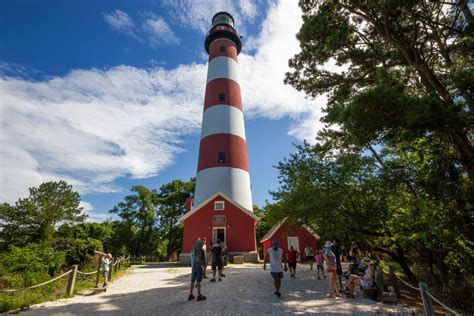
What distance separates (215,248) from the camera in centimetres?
938

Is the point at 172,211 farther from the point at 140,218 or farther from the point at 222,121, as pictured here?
the point at 222,121

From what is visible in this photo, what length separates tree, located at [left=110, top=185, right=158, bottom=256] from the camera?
110ft

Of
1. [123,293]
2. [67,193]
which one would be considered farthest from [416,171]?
[67,193]

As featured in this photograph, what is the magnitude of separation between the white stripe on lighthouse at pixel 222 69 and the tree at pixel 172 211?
1818cm

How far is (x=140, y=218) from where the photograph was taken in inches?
1329

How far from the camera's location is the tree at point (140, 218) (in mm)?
33500

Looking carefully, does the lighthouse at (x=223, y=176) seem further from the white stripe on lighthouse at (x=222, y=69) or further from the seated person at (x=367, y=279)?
the seated person at (x=367, y=279)

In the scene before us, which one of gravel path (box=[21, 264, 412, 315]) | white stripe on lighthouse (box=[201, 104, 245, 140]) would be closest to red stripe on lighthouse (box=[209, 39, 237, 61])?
white stripe on lighthouse (box=[201, 104, 245, 140])

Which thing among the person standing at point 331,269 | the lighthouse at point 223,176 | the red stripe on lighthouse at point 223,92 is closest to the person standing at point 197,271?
the person standing at point 331,269

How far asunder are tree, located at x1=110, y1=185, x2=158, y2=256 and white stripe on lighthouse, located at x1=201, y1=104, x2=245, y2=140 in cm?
1850

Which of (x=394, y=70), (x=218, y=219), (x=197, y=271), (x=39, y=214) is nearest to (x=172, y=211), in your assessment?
(x=39, y=214)

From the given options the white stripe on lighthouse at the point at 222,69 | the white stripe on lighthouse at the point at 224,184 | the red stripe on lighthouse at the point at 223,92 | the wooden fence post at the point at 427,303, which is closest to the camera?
the wooden fence post at the point at 427,303

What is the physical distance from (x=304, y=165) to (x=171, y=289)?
7.24 m

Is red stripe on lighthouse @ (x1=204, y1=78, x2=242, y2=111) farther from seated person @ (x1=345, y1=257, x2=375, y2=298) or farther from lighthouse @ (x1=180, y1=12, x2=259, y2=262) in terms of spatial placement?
seated person @ (x1=345, y1=257, x2=375, y2=298)
